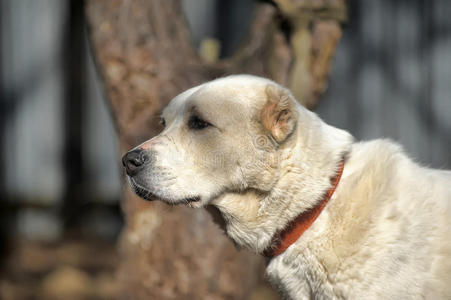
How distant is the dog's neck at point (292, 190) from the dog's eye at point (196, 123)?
0.33 m

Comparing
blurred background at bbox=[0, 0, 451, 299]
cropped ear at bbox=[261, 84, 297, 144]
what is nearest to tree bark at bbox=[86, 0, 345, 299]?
cropped ear at bbox=[261, 84, 297, 144]

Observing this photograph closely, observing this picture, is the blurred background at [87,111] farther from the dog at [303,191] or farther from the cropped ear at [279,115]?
the cropped ear at [279,115]

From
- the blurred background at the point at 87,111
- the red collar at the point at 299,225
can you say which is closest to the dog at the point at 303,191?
the red collar at the point at 299,225

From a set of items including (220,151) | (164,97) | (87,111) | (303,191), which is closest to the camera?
(303,191)

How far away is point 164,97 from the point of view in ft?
12.6

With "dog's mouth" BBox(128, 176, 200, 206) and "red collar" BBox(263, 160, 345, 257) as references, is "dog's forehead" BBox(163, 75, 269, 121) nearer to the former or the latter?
"dog's mouth" BBox(128, 176, 200, 206)

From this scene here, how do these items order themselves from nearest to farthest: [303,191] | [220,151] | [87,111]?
[303,191], [220,151], [87,111]

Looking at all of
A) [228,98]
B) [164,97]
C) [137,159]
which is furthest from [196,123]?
[164,97]

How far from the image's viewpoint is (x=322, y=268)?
248 cm

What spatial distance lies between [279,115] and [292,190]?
1.07 feet

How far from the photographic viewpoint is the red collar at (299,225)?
2.54m

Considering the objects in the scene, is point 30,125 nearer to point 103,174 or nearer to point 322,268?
point 103,174

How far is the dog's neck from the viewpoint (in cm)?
257

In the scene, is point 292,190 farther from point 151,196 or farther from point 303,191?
point 151,196
